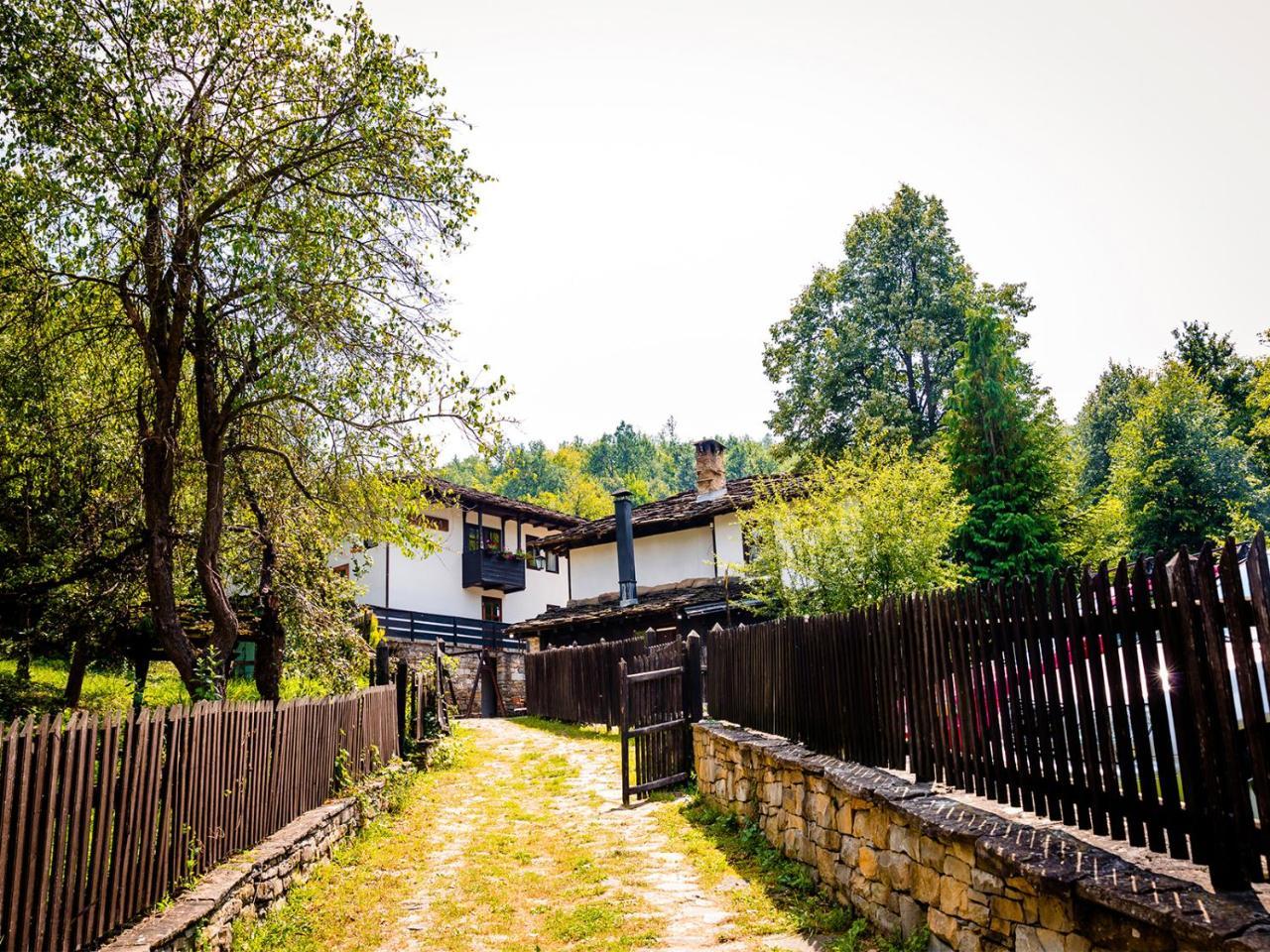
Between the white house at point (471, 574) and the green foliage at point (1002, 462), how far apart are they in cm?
1406

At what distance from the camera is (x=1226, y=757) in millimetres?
3258

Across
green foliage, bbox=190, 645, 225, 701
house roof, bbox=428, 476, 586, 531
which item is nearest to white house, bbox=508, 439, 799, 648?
house roof, bbox=428, 476, 586, 531

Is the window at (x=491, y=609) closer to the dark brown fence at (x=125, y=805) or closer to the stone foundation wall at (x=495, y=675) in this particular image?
the stone foundation wall at (x=495, y=675)

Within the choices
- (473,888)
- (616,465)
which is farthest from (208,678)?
(616,465)

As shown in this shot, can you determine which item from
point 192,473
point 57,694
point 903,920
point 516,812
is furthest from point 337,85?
point 57,694

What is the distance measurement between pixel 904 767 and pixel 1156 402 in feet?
93.6

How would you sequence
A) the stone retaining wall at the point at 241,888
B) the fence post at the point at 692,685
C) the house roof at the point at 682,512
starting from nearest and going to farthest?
1. the stone retaining wall at the point at 241,888
2. the fence post at the point at 692,685
3. the house roof at the point at 682,512

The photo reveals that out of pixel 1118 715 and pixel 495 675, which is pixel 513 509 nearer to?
pixel 495 675

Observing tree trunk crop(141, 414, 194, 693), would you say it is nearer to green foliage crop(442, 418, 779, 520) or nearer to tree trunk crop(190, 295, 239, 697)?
tree trunk crop(190, 295, 239, 697)

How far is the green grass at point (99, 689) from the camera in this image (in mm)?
12844

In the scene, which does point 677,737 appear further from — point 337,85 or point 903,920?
point 337,85

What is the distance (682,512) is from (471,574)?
1011 cm

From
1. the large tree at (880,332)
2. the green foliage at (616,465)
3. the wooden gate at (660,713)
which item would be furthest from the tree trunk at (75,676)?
the green foliage at (616,465)

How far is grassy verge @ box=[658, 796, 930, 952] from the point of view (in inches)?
211
